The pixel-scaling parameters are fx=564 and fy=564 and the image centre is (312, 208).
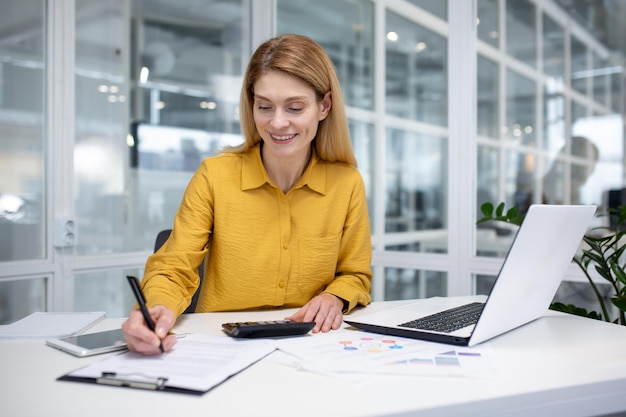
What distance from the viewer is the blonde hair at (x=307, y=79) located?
1664 mm

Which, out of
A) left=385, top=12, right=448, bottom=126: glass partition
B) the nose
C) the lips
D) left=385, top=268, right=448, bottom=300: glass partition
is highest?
left=385, top=12, right=448, bottom=126: glass partition

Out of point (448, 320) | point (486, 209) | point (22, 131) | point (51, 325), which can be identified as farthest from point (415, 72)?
point (51, 325)

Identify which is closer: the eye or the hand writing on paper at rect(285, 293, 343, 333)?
the hand writing on paper at rect(285, 293, 343, 333)

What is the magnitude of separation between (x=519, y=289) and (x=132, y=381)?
80cm

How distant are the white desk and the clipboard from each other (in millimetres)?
15

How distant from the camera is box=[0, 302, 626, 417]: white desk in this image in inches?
32.2

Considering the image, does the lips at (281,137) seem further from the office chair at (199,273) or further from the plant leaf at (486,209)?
the plant leaf at (486,209)

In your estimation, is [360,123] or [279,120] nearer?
[279,120]

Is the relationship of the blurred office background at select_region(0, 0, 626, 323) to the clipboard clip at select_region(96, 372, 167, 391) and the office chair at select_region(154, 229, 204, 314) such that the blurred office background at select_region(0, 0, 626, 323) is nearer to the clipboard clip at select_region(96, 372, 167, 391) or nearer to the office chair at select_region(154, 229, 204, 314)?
the office chair at select_region(154, 229, 204, 314)

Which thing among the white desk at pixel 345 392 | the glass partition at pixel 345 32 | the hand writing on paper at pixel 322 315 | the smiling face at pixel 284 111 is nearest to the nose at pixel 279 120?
the smiling face at pixel 284 111

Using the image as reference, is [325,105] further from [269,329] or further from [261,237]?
[269,329]

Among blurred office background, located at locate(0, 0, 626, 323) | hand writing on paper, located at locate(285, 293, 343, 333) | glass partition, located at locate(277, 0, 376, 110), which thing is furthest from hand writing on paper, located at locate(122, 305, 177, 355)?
glass partition, located at locate(277, 0, 376, 110)

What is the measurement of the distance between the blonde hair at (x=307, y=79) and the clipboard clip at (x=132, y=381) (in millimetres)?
1015

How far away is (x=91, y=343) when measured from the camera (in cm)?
116
